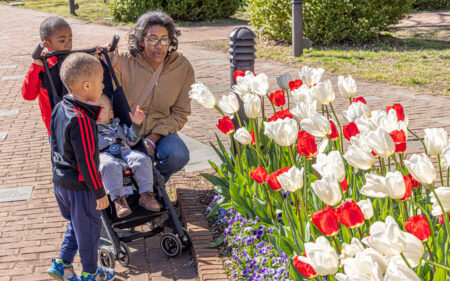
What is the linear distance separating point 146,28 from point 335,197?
2.70 metres

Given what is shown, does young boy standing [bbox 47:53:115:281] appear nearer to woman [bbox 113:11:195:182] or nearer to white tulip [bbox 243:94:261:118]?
white tulip [bbox 243:94:261:118]

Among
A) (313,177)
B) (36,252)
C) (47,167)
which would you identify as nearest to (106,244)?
(36,252)

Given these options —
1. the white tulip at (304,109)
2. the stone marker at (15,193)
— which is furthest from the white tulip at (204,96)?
the stone marker at (15,193)

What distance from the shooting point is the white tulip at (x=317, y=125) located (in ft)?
9.11

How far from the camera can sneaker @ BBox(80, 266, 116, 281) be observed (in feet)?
11.6

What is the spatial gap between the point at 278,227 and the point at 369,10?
30.6 feet

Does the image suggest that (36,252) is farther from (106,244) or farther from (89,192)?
(89,192)

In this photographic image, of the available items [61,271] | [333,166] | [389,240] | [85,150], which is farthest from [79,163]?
[389,240]

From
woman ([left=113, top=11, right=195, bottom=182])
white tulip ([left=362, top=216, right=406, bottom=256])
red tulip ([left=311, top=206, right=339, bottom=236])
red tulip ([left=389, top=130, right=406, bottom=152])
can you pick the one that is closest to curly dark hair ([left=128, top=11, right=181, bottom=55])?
woman ([left=113, top=11, right=195, bottom=182])

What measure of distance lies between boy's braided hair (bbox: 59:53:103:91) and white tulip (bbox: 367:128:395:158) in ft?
5.34

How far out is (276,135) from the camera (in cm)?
279

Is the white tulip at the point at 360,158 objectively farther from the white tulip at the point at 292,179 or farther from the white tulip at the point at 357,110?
the white tulip at the point at 357,110

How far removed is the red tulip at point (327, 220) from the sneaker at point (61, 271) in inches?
77.9

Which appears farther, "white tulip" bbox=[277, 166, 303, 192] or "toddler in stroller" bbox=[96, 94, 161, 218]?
"toddler in stroller" bbox=[96, 94, 161, 218]
